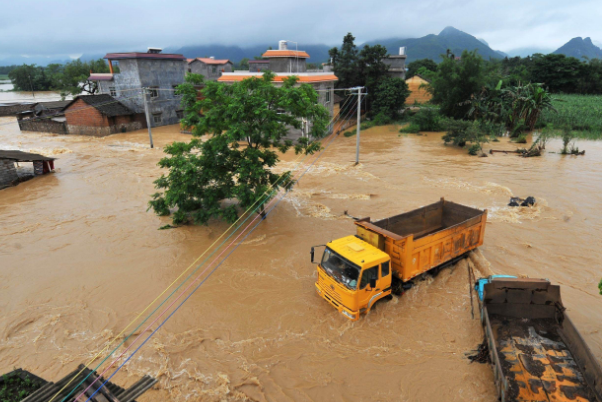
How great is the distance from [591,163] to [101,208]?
92.2 feet

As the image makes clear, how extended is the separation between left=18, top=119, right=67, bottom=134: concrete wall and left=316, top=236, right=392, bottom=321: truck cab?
36.5 metres

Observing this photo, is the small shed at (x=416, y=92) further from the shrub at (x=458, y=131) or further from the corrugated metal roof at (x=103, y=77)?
the corrugated metal roof at (x=103, y=77)

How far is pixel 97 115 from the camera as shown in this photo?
110 ft

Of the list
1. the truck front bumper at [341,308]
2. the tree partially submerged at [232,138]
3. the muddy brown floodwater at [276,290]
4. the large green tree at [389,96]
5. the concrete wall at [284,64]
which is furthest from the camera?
the large green tree at [389,96]

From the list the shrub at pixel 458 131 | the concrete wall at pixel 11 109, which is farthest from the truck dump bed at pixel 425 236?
the concrete wall at pixel 11 109

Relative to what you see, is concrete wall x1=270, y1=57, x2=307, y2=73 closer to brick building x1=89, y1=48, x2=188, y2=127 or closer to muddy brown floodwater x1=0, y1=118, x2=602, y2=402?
brick building x1=89, y1=48, x2=188, y2=127

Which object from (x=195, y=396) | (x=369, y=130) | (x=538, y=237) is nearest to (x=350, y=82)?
(x=369, y=130)

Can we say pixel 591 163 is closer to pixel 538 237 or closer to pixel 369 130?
pixel 538 237

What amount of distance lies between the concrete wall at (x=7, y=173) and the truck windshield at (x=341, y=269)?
1979 centimetres

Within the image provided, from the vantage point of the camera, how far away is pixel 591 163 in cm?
2234

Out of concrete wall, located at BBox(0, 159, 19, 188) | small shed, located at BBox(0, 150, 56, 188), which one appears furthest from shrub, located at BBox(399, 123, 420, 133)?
concrete wall, located at BBox(0, 159, 19, 188)

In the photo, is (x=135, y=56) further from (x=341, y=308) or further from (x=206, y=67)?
(x=341, y=308)

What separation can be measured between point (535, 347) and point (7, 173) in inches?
972

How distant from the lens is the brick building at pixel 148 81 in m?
34.8
